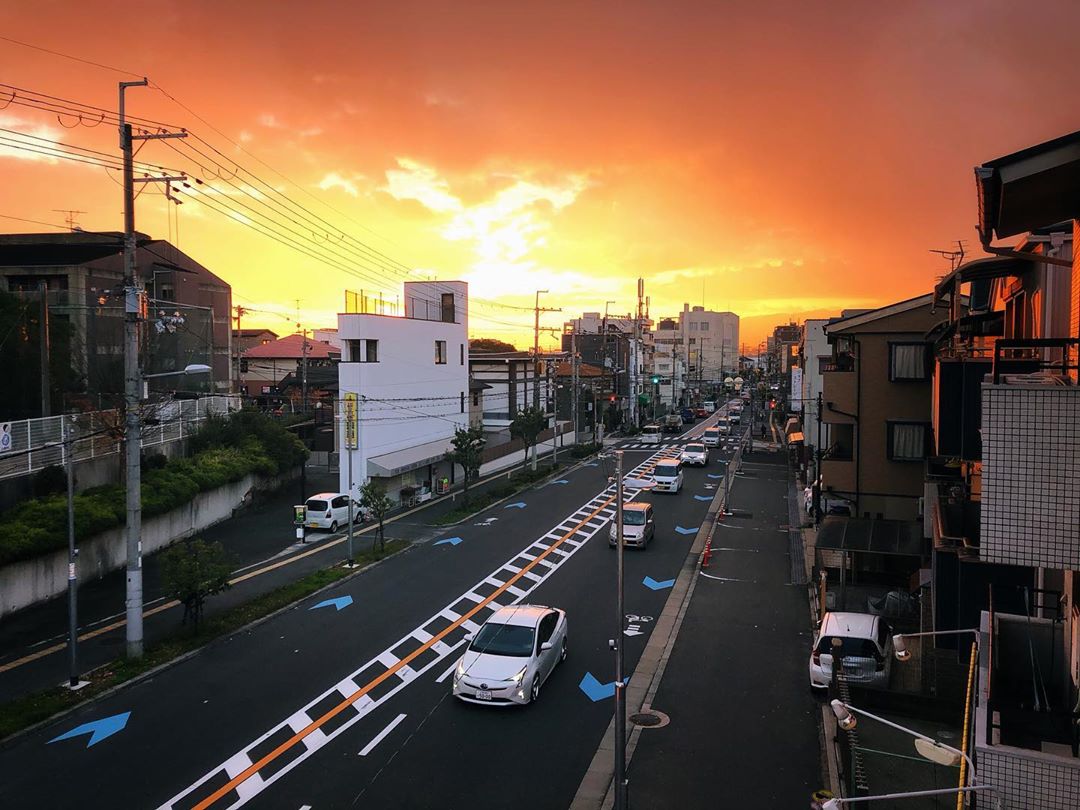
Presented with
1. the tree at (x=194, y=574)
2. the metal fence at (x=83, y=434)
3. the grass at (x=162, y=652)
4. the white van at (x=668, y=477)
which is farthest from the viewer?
the white van at (x=668, y=477)

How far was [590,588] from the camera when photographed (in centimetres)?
2317

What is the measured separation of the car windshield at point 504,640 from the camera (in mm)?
15359

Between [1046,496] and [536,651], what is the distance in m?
10.8

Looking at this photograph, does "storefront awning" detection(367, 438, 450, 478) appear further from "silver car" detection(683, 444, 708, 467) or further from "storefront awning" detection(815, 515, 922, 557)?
"storefront awning" detection(815, 515, 922, 557)

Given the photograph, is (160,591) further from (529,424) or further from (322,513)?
(529,424)

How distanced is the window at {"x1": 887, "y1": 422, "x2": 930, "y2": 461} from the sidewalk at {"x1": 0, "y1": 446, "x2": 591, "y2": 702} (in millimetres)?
18611

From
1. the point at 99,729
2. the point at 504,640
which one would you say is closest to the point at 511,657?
the point at 504,640

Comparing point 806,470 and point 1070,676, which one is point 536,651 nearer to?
point 1070,676

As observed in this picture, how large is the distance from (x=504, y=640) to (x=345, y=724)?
360 cm

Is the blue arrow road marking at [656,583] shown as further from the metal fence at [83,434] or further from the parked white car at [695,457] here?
the parked white car at [695,457]

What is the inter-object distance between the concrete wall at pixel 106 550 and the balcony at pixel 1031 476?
22880 mm

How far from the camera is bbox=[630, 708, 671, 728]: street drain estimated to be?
46.5ft

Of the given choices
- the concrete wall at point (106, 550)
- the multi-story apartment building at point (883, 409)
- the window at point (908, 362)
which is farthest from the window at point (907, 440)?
the concrete wall at point (106, 550)

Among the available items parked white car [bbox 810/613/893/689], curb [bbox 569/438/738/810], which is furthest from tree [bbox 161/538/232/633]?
parked white car [bbox 810/613/893/689]
